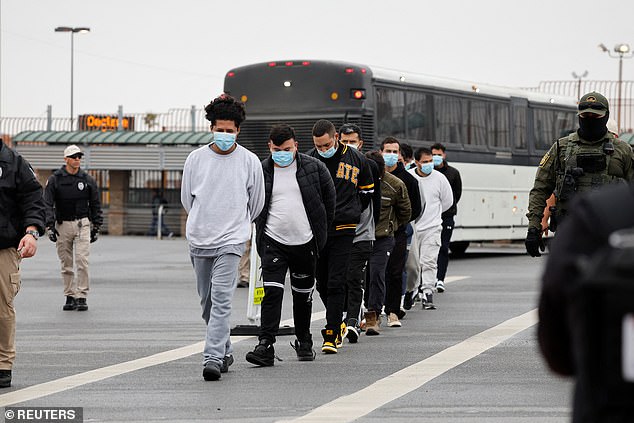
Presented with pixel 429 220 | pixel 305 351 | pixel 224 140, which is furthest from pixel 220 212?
pixel 429 220

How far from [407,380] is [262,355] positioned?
54.6 inches

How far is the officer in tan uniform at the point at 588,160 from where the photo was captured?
1017cm

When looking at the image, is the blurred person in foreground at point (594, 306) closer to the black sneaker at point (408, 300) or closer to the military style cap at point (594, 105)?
the military style cap at point (594, 105)

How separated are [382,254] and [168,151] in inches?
1272

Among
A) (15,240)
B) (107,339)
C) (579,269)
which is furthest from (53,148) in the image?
(579,269)

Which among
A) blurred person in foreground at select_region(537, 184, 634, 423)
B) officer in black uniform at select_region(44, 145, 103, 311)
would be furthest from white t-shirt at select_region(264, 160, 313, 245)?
blurred person in foreground at select_region(537, 184, 634, 423)

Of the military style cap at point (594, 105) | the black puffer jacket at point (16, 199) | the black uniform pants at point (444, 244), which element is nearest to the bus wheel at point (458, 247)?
the black uniform pants at point (444, 244)

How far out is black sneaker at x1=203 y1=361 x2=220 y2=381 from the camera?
9820 millimetres

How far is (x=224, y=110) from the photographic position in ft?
34.4

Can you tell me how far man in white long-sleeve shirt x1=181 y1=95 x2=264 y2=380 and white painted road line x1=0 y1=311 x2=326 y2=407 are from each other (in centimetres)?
84

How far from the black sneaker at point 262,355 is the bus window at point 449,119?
1701 centimetres

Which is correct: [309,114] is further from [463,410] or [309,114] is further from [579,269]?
[579,269]

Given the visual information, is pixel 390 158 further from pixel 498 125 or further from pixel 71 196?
pixel 498 125

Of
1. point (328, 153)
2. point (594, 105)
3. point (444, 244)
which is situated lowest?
point (444, 244)
